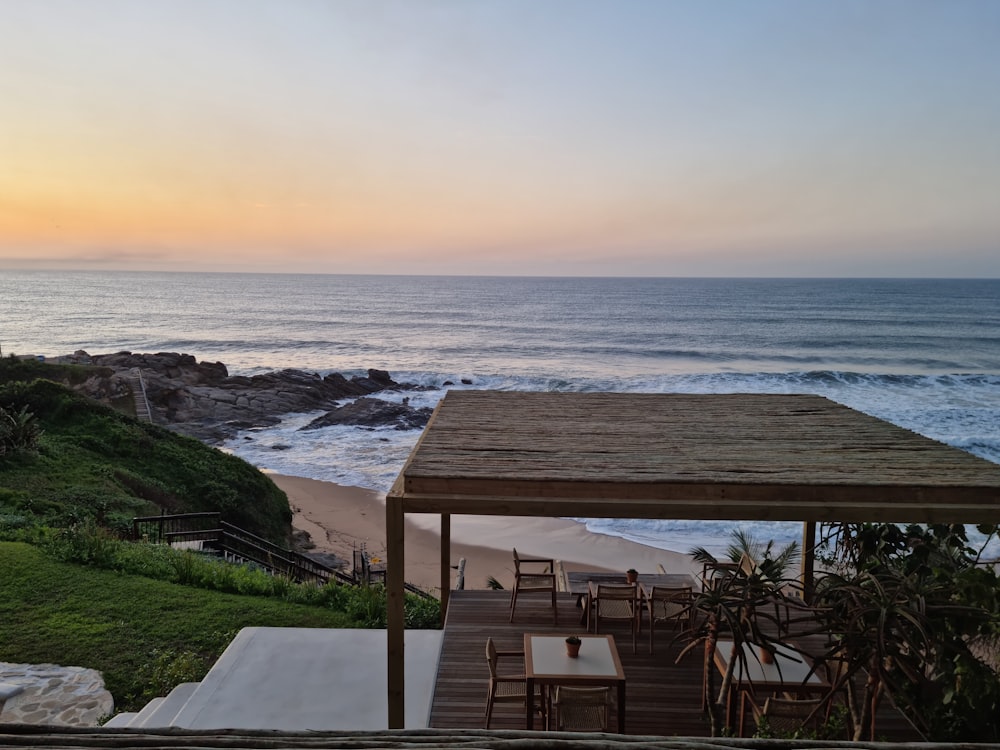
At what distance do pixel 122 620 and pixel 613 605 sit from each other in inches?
250

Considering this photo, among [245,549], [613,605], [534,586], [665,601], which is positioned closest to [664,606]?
[665,601]

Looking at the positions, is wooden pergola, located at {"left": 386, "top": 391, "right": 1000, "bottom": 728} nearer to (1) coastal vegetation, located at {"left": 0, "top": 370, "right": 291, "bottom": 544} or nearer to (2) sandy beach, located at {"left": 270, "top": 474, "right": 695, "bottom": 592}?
(2) sandy beach, located at {"left": 270, "top": 474, "right": 695, "bottom": 592}

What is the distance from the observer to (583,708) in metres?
5.12

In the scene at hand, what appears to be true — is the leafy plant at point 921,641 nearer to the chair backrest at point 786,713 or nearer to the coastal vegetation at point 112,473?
the chair backrest at point 786,713

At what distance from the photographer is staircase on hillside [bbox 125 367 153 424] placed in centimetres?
2466

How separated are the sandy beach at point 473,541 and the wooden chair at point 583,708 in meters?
7.14

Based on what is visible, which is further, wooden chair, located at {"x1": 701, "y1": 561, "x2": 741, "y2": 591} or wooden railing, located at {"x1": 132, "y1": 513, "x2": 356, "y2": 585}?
wooden railing, located at {"x1": 132, "y1": 513, "x2": 356, "y2": 585}

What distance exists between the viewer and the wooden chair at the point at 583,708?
495 centimetres

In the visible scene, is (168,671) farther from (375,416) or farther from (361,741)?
(375,416)

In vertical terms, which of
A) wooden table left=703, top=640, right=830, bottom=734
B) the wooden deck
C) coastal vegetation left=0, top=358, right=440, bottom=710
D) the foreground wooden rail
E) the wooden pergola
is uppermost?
the foreground wooden rail

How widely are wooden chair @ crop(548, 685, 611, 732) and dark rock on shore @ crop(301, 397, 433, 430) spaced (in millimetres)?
21263

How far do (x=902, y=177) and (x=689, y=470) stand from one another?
34774 mm

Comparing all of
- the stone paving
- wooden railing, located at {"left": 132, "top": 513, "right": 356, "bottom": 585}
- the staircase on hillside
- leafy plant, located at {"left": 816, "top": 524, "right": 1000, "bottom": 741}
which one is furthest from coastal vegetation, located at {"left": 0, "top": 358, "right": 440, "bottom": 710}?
the staircase on hillside

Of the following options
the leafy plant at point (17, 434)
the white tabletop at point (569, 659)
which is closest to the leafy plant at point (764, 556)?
the white tabletop at point (569, 659)
